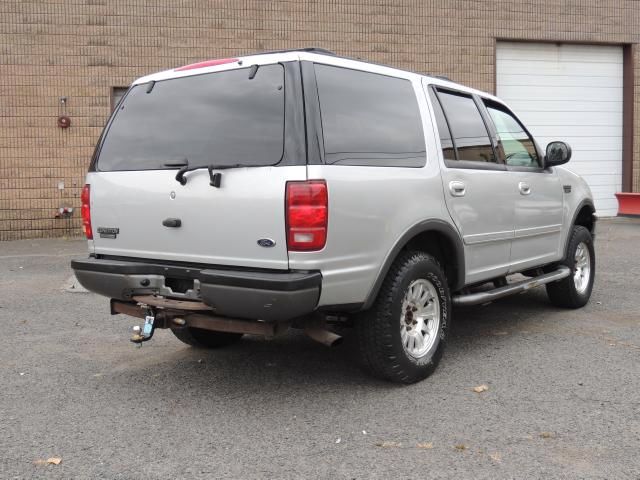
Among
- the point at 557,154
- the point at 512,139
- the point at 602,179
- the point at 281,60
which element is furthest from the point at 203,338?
the point at 602,179

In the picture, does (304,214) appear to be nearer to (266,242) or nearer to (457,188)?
(266,242)

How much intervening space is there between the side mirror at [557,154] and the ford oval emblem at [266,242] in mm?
3216

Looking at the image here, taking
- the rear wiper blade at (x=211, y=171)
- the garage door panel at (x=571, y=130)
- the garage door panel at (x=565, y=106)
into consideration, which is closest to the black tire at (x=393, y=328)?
the rear wiper blade at (x=211, y=171)

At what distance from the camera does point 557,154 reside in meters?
5.66

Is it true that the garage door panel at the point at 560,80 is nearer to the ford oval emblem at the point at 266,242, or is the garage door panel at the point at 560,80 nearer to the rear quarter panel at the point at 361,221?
the rear quarter panel at the point at 361,221

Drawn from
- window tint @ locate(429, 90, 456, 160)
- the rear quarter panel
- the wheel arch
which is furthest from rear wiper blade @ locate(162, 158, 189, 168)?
the wheel arch

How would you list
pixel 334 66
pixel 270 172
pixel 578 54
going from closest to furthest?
pixel 270 172, pixel 334 66, pixel 578 54

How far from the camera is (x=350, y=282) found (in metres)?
3.66

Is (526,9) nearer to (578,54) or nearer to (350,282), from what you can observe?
(578,54)

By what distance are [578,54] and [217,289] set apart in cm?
1305

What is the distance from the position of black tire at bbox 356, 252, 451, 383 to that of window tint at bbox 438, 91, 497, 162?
3.36 ft

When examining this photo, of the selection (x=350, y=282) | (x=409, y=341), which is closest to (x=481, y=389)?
(x=409, y=341)

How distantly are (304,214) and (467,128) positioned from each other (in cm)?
205

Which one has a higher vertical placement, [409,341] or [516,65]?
[516,65]
